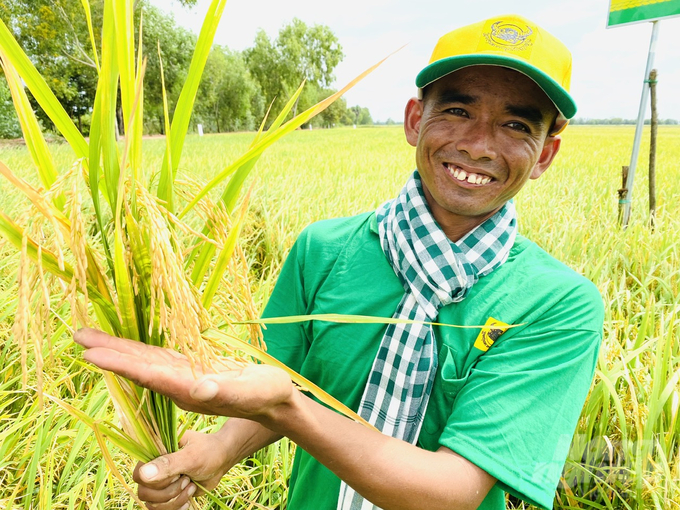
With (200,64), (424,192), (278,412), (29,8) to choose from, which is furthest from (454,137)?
(29,8)

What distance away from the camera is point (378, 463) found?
2.72 feet

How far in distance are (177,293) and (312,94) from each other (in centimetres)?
6119

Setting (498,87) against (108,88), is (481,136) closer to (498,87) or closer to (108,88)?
(498,87)

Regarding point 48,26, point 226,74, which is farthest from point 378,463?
point 226,74

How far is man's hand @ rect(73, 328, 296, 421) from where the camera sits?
27.7 inches

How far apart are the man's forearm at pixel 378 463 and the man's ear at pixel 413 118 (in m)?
0.81

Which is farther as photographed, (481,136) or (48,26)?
(48,26)

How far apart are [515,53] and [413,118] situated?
0.37 metres

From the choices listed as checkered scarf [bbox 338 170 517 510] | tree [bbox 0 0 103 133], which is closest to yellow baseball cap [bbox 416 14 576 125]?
checkered scarf [bbox 338 170 517 510]

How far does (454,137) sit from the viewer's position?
3.62 ft

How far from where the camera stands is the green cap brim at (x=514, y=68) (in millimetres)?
979

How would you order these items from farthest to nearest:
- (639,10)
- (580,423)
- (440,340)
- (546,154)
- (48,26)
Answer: (48,26), (639,10), (580,423), (546,154), (440,340)

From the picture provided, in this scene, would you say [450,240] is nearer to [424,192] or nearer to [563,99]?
[424,192]

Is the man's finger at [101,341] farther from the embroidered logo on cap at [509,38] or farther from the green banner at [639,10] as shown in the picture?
the green banner at [639,10]
